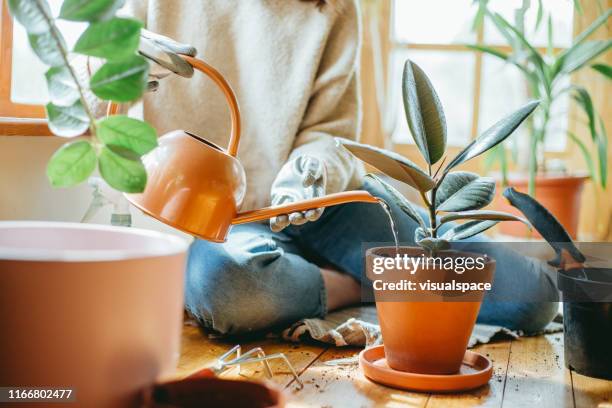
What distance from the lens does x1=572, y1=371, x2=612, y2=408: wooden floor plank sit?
107 centimetres

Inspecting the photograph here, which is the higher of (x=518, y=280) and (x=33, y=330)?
(x=33, y=330)

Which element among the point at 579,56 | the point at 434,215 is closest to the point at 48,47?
the point at 434,215

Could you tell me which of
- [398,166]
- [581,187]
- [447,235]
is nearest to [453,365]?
[447,235]

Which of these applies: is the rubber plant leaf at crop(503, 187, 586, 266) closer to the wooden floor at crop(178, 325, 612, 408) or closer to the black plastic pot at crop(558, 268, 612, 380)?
the black plastic pot at crop(558, 268, 612, 380)

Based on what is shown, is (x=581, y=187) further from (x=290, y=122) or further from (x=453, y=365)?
(x=453, y=365)

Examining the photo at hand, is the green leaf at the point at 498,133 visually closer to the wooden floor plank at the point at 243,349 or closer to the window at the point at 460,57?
the wooden floor plank at the point at 243,349

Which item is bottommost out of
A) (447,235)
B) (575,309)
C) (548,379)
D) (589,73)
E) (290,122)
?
(548,379)

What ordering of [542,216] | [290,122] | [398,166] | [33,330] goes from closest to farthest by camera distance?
1. [33,330]
2. [398,166]
3. [542,216]
4. [290,122]

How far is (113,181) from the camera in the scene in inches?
24.7

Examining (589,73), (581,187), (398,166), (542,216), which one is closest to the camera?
(398,166)

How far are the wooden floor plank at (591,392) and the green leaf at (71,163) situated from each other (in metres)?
0.77

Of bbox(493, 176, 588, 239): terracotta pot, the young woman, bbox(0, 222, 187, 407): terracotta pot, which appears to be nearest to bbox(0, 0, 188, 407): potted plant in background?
bbox(0, 222, 187, 407): terracotta pot

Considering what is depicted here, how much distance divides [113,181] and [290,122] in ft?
3.25

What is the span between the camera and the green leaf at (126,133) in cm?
62
